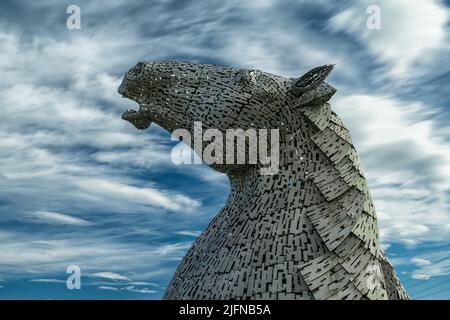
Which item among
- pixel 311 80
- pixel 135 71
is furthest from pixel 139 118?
pixel 311 80

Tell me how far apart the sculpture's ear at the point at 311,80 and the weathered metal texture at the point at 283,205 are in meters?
0.01

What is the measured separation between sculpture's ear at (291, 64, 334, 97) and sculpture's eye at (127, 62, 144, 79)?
1.87 m

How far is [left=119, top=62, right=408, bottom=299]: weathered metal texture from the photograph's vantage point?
5.00 metres

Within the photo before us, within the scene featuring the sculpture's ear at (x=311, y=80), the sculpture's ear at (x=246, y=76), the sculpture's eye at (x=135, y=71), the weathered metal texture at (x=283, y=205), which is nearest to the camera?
the weathered metal texture at (x=283, y=205)

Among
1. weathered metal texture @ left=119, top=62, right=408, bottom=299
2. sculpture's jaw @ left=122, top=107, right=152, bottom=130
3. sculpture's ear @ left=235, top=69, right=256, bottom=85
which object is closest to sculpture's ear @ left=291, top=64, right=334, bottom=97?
weathered metal texture @ left=119, top=62, right=408, bottom=299

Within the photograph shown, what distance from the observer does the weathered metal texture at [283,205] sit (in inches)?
197

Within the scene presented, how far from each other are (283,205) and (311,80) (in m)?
1.20

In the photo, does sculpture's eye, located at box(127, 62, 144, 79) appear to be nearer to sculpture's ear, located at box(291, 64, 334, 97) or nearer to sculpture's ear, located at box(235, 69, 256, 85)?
sculpture's ear, located at box(235, 69, 256, 85)

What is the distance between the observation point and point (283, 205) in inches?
213

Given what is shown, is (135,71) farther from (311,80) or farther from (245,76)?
(311,80)

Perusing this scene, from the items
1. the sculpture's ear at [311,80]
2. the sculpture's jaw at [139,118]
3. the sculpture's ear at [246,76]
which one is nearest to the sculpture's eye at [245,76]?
the sculpture's ear at [246,76]

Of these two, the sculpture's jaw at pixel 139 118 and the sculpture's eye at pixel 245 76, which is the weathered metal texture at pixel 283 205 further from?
the sculpture's jaw at pixel 139 118

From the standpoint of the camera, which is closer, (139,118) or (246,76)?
(246,76)
